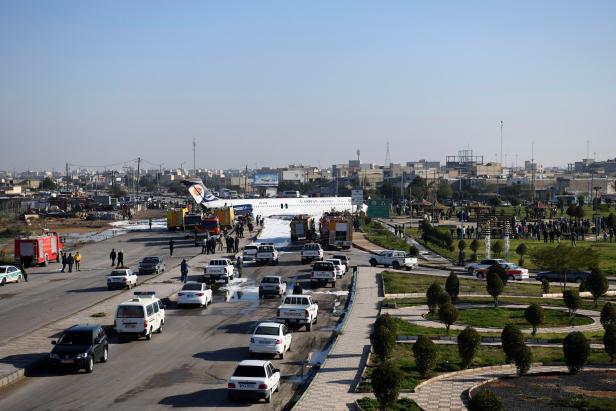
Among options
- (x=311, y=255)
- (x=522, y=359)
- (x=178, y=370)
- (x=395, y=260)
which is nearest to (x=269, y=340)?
(x=178, y=370)

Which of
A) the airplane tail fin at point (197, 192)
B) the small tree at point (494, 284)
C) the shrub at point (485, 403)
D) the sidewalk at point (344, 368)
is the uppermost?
Answer: the airplane tail fin at point (197, 192)

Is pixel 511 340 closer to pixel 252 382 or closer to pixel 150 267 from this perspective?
pixel 252 382

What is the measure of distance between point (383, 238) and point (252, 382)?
165 ft

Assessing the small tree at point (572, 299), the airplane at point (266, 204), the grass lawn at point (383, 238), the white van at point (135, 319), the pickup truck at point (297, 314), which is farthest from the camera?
the airplane at point (266, 204)

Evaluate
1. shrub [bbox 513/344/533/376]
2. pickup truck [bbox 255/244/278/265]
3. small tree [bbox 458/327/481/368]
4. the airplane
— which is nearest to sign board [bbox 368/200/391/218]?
the airplane

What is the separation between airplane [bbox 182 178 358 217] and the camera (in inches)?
4166

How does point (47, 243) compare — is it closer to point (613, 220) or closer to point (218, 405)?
point (218, 405)

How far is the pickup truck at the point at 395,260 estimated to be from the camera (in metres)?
47.4

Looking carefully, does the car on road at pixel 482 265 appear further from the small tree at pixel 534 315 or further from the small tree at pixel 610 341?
the small tree at pixel 610 341

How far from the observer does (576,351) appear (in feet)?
65.7

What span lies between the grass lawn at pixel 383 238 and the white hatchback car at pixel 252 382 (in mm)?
41232

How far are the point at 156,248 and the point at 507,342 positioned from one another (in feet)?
148

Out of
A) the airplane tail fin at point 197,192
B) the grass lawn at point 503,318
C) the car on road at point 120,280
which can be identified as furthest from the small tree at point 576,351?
the airplane tail fin at point 197,192

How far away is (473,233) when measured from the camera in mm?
72062
